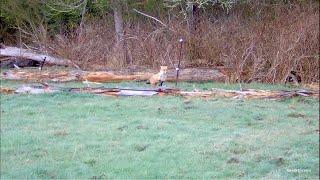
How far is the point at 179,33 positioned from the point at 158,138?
33.0 feet

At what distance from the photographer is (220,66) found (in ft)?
52.0

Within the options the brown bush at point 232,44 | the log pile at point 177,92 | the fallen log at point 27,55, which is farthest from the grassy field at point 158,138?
the fallen log at point 27,55

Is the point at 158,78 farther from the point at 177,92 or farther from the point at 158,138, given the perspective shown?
the point at 158,138

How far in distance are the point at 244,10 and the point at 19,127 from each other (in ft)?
36.6

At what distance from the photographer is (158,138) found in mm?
7527

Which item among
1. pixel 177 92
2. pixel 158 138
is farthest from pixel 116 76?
pixel 158 138

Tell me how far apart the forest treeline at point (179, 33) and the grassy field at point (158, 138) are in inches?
157

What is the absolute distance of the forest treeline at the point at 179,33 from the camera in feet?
48.9

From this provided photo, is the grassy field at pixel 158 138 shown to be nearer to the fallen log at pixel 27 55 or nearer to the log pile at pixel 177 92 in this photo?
the log pile at pixel 177 92

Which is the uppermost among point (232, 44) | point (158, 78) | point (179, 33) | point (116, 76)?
point (179, 33)

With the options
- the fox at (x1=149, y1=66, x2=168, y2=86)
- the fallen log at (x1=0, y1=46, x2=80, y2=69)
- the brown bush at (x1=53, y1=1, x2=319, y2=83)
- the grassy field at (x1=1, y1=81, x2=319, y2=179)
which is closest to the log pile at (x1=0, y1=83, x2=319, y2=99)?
the grassy field at (x1=1, y1=81, x2=319, y2=179)

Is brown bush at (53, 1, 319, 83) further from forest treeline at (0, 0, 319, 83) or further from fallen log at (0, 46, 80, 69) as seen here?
fallen log at (0, 46, 80, 69)

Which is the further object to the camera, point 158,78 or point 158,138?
point 158,78

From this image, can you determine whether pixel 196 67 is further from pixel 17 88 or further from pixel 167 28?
pixel 17 88
